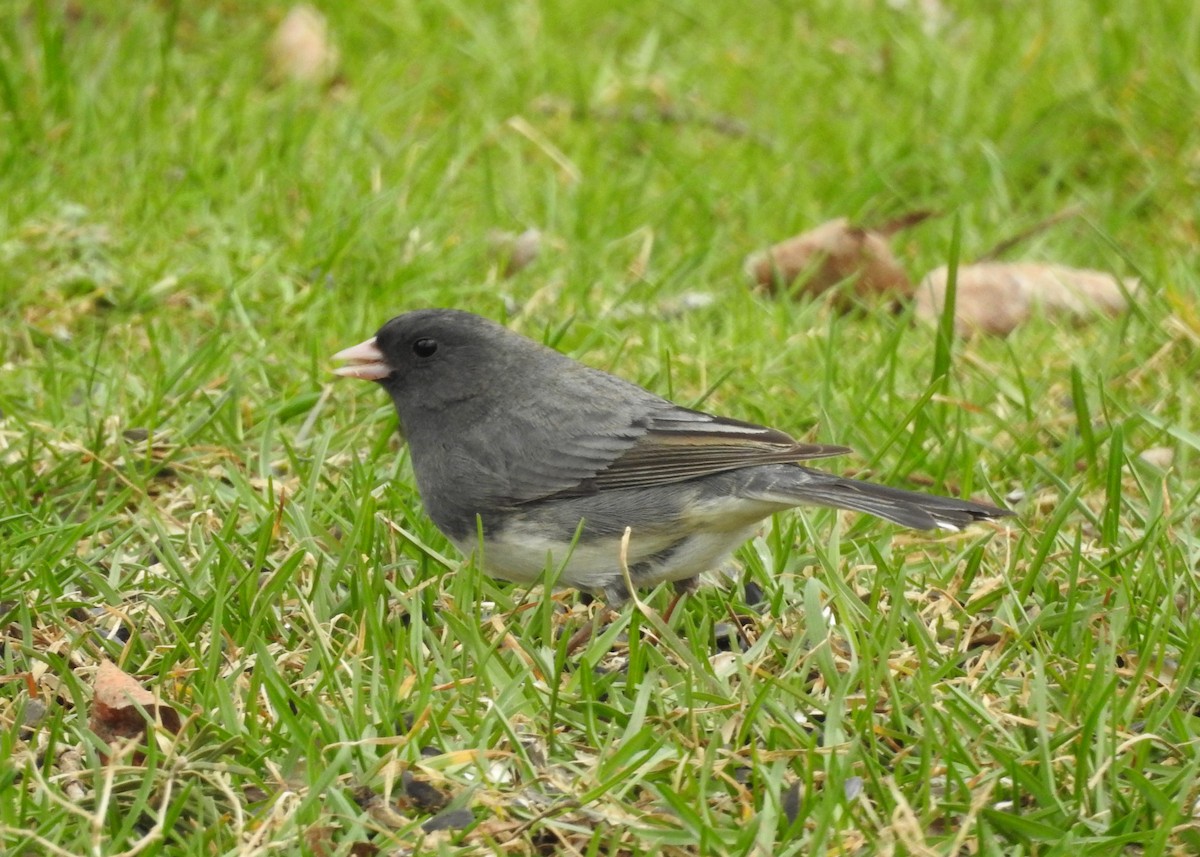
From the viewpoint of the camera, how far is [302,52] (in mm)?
6023

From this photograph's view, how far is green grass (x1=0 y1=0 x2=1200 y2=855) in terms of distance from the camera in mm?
2541

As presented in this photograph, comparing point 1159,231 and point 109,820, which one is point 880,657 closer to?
point 109,820

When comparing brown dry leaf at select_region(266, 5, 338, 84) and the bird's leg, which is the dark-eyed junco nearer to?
the bird's leg

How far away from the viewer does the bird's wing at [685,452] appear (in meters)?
3.21

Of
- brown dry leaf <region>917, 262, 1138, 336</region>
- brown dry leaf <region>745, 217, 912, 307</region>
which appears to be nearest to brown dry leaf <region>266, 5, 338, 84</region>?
brown dry leaf <region>745, 217, 912, 307</region>

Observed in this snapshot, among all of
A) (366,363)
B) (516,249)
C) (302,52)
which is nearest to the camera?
(366,363)

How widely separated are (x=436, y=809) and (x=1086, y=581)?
143cm

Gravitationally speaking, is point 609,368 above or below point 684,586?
above

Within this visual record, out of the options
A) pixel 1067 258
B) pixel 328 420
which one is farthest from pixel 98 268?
pixel 1067 258

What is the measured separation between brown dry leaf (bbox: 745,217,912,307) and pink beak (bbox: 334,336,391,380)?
1.59m

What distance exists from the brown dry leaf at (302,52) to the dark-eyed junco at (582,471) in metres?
2.68

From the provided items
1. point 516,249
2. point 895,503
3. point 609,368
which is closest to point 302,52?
point 516,249

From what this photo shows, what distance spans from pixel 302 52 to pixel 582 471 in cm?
325

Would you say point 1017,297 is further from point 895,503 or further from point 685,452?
point 895,503
